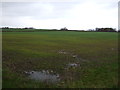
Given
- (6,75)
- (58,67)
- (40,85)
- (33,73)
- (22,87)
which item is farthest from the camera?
(58,67)

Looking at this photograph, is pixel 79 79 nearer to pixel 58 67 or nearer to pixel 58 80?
pixel 58 80

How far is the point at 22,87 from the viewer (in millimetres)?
9711

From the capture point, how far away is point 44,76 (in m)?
12.8

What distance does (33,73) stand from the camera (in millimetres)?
13422

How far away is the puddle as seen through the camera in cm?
1168

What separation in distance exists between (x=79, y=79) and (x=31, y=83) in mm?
3173

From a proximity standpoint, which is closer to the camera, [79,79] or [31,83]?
[31,83]

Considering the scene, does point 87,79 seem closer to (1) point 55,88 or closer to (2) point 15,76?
(1) point 55,88

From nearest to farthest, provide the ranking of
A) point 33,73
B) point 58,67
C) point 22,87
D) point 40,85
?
point 22,87, point 40,85, point 33,73, point 58,67

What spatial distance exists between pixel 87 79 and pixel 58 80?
75.1 inches

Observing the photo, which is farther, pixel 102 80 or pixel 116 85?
pixel 102 80

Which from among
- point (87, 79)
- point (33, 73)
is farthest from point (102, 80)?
point (33, 73)

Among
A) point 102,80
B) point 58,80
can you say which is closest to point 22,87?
point 58,80

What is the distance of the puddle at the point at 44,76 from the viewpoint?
1168 cm
